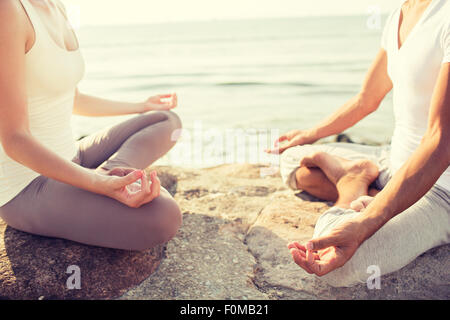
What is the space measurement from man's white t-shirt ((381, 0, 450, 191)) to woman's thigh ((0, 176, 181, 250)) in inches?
48.6

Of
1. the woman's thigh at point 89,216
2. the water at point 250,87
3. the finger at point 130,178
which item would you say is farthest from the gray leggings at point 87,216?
the water at point 250,87

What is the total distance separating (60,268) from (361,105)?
206 cm

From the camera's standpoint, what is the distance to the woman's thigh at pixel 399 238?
1746 millimetres

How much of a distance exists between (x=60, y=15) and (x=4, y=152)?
819 mm

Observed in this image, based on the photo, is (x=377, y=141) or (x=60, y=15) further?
(x=377, y=141)

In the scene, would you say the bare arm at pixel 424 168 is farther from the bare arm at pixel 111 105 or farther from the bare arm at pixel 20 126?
the bare arm at pixel 111 105

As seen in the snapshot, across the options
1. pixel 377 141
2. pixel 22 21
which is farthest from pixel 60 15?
pixel 377 141

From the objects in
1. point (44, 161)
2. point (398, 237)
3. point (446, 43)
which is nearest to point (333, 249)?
point (398, 237)

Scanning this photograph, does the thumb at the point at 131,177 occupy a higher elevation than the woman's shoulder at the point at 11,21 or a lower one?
lower

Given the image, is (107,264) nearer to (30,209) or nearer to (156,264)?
(156,264)

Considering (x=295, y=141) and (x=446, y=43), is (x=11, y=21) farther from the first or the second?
(x=295, y=141)

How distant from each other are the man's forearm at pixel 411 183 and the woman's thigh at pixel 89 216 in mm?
897

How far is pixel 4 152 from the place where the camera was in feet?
6.07

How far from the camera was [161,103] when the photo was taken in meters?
2.94
